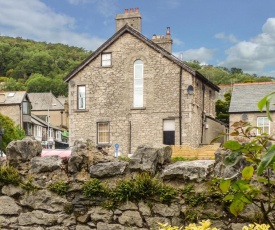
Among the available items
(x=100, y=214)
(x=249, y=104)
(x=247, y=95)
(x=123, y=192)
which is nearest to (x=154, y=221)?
(x=123, y=192)

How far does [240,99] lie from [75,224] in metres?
25.4

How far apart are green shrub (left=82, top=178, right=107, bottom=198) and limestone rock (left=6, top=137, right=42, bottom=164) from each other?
109 cm

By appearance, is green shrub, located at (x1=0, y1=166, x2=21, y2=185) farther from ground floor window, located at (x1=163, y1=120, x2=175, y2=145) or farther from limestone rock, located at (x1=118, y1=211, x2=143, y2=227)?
ground floor window, located at (x1=163, y1=120, x2=175, y2=145)

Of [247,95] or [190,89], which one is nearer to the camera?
[190,89]

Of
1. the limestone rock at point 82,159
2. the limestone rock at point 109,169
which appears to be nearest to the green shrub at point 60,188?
the limestone rock at point 82,159

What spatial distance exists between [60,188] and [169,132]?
21816 millimetres

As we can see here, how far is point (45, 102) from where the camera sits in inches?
2906

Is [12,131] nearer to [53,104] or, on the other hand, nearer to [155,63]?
[155,63]

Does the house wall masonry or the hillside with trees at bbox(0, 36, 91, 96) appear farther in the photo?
the hillside with trees at bbox(0, 36, 91, 96)

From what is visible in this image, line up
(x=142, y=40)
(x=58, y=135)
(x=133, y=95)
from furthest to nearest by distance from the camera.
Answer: (x=58, y=135)
(x=133, y=95)
(x=142, y=40)

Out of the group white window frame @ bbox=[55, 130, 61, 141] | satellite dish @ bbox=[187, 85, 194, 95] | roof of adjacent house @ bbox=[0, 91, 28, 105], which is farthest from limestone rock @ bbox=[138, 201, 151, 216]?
white window frame @ bbox=[55, 130, 61, 141]

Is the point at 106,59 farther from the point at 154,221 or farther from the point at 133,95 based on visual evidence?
the point at 154,221

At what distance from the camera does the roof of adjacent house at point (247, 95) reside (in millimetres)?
29578

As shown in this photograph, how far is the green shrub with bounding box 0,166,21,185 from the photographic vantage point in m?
6.59
